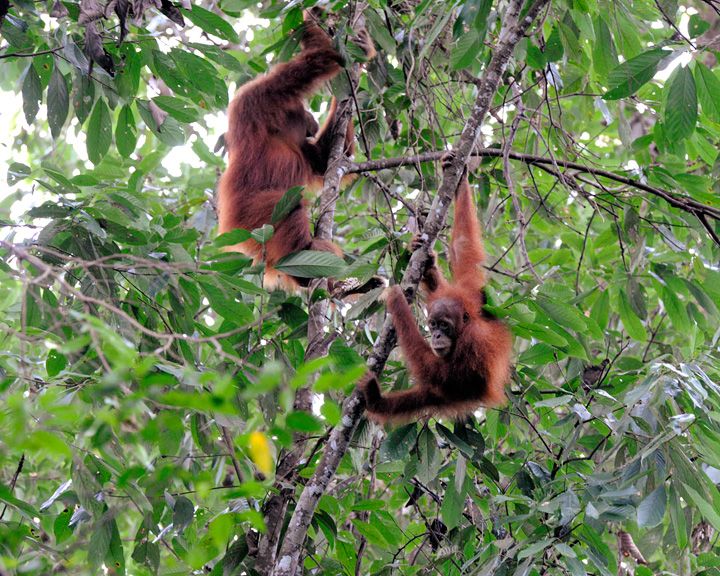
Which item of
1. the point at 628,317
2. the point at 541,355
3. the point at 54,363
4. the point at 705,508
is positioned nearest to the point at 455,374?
the point at 541,355

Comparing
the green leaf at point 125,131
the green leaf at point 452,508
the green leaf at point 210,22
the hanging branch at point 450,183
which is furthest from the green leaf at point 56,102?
the green leaf at point 452,508

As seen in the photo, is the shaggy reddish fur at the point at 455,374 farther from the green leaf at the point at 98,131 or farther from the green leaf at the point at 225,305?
the green leaf at the point at 98,131

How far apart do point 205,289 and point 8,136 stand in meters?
5.32

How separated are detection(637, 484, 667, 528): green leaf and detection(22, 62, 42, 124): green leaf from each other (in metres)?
3.06

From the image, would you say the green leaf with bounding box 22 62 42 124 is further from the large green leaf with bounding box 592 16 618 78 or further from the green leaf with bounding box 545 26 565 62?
the large green leaf with bounding box 592 16 618 78

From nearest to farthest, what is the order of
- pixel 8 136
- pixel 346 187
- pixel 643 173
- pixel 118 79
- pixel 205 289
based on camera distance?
pixel 205 289, pixel 118 79, pixel 643 173, pixel 346 187, pixel 8 136

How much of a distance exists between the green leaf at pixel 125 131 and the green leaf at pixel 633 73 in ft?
7.55

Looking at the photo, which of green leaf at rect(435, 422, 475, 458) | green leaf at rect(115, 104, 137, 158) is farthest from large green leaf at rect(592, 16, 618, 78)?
green leaf at rect(115, 104, 137, 158)

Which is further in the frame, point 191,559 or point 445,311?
point 445,311

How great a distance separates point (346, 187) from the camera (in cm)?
505

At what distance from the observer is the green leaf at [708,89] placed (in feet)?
10.5

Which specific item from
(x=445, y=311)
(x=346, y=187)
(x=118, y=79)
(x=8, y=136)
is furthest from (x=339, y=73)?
(x=8, y=136)

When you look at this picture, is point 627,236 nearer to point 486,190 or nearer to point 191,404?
point 486,190

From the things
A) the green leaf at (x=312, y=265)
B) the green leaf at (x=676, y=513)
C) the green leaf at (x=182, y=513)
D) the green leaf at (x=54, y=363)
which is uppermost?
the green leaf at (x=312, y=265)
